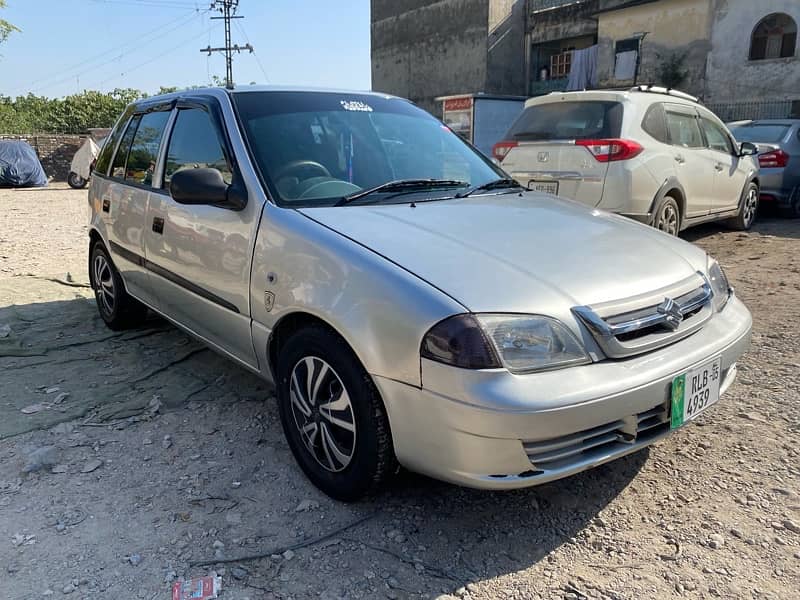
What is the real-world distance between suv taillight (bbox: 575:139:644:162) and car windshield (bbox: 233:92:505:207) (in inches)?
103

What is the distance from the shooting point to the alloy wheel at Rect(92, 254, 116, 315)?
475 centimetres

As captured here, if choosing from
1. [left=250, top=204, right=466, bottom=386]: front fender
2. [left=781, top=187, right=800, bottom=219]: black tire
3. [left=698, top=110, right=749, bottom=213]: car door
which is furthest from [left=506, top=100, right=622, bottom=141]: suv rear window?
[left=781, top=187, right=800, bottom=219]: black tire

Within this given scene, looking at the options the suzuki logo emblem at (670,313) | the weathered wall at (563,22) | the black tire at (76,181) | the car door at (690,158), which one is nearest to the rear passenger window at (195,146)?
the suzuki logo emblem at (670,313)

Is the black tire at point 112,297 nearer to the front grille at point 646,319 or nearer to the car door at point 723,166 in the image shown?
the front grille at point 646,319

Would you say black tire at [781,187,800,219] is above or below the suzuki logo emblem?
below

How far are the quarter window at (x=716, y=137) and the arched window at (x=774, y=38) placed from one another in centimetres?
1462

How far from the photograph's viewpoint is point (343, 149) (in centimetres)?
322

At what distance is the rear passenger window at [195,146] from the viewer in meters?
3.22

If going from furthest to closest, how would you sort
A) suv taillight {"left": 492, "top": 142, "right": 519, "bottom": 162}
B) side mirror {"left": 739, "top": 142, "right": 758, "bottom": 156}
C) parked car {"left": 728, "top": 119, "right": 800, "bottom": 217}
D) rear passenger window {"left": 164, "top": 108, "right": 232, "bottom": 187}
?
1. parked car {"left": 728, "top": 119, "right": 800, "bottom": 217}
2. side mirror {"left": 739, "top": 142, "right": 758, "bottom": 156}
3. suv taillight {"left": 492, "top": 142, "right": 519, "bottom": 162}
4. rear passenger window {"left": 164, "top": 108, "right": 232, "bottom": 187}

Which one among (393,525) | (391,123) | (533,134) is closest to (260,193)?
(391,123)

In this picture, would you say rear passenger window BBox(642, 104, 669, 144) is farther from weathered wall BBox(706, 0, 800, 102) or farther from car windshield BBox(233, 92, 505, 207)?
weathered wall BBox(706, 0, 800, 102)

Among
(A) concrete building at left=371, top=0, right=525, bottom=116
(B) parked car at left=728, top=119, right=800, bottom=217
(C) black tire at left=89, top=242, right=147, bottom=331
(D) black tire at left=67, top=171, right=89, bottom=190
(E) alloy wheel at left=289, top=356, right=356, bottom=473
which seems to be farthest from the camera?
(A) concrete building at left=371, top=0, right=525, bottom=116

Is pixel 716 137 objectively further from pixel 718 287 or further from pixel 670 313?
pixel 670 313

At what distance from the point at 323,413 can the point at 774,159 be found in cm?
937
